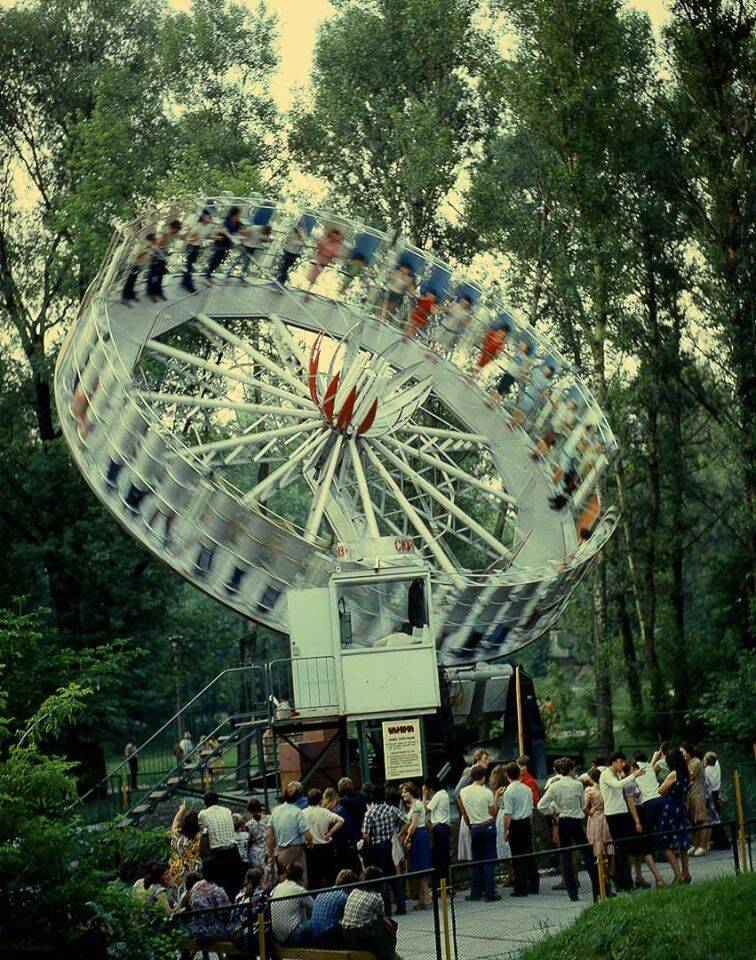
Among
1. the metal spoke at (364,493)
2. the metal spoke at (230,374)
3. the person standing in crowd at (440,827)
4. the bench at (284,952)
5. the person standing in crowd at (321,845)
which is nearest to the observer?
the bench at (284,952)

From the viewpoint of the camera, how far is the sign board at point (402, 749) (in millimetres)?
25422

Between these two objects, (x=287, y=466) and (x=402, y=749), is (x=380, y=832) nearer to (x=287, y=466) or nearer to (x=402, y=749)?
(x=402, y=749)

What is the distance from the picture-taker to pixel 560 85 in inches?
1703

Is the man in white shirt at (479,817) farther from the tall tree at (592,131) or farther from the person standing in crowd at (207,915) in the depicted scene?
the tall tree at (592,131)

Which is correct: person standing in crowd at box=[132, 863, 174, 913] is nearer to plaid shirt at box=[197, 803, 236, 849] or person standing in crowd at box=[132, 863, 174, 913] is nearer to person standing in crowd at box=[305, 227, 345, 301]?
plaid shirt at box=[197, 803, 236, 849]

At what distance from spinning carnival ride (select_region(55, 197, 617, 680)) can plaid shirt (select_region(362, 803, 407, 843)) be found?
7.87m

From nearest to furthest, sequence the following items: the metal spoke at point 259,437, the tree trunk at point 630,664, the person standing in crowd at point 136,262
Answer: the metal spoke at point 259,437
the person standing in crowd at point 136,262
the tree trunk at point 630,664

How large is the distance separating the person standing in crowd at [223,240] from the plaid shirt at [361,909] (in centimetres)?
2013

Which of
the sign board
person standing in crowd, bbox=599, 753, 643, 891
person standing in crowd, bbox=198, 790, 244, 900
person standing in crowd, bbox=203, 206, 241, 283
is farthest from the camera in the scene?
person standing in crowd, bbox=203, 206, 241, 283

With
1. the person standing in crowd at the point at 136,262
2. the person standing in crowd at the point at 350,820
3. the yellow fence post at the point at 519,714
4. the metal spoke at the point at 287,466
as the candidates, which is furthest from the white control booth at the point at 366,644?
the person standing in crowd at the point at 136,262

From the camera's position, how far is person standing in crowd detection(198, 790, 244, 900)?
17688 millimetres

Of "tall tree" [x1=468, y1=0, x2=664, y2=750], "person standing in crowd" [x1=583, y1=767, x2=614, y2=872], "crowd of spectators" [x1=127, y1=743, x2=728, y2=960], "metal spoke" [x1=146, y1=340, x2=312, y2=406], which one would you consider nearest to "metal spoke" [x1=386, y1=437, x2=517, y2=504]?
"metal spoke" [x1=146, y1=340, x2=312, y2=406]

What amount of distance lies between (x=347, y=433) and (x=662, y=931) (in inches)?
658

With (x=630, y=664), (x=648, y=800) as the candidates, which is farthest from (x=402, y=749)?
(x=630, y=664)
